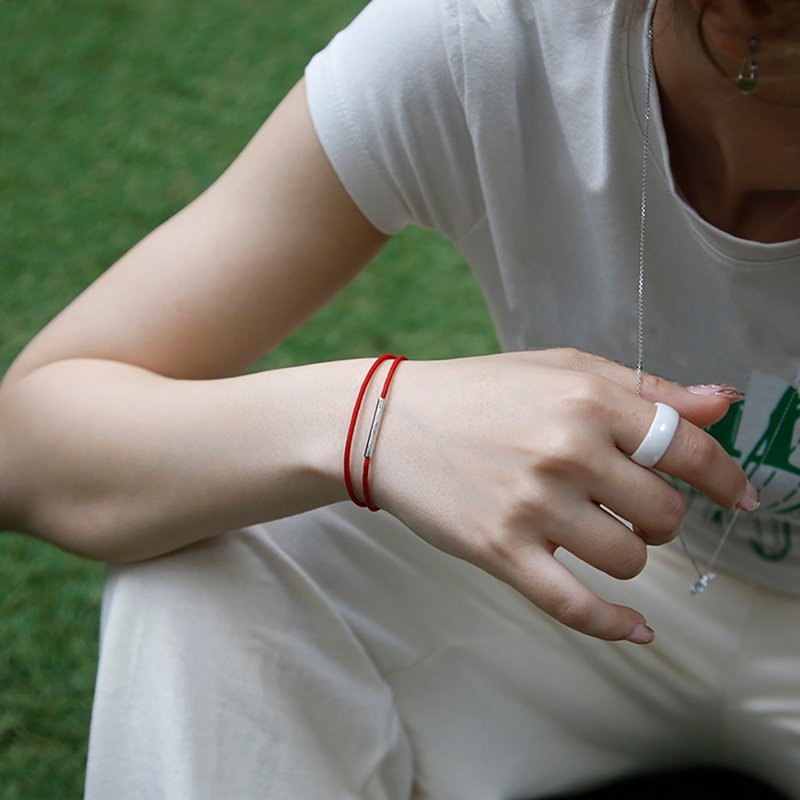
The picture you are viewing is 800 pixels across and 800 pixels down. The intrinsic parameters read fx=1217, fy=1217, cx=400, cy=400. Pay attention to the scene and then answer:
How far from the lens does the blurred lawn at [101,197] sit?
1330mm

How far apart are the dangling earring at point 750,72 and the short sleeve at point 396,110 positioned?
8.5 inches

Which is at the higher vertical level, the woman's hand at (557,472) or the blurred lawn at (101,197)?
the woman's hand at (557,472)

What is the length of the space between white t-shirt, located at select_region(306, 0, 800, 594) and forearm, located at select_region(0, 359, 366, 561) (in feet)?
0.54

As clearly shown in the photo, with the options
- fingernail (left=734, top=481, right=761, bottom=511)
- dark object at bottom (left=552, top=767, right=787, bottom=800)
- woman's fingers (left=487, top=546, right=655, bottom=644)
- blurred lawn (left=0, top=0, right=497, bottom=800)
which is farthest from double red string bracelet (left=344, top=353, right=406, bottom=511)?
blurred lawn (left=0, top=0, right=497, bottom=800)

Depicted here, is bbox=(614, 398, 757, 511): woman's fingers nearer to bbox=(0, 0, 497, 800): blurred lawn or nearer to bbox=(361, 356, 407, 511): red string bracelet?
bbox=(361, 356, 407, 511): red string bracelet

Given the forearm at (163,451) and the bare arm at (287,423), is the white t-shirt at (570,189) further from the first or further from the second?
the forearm at (163,451)

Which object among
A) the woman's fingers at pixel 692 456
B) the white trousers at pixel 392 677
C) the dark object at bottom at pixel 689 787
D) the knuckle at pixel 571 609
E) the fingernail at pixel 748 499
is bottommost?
the dark object at bottom at pixel 689 787

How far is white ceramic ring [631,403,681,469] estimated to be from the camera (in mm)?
670

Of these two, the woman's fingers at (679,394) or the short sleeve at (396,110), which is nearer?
the woman's fingers at (679,394)

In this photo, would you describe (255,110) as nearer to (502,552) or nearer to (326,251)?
(326,251)

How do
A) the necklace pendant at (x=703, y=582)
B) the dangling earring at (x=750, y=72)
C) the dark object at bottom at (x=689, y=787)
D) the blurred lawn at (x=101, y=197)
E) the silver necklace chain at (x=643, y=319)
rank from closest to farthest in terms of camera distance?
the dangling earring at (x=750, y=72) → the silver necklace chain at (x=643, y=319) → the necklace pendant at (x=703, y=582) → the dark object at bottom at (x=689, y=787) → the blurred lawn at (x=101, y=197)

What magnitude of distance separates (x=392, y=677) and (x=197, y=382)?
0.29m

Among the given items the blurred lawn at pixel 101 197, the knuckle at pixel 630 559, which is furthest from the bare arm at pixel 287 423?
the blurred lawn at pixel 101 197

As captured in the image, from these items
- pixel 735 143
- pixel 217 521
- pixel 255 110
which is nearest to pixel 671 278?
pixel 735 143
